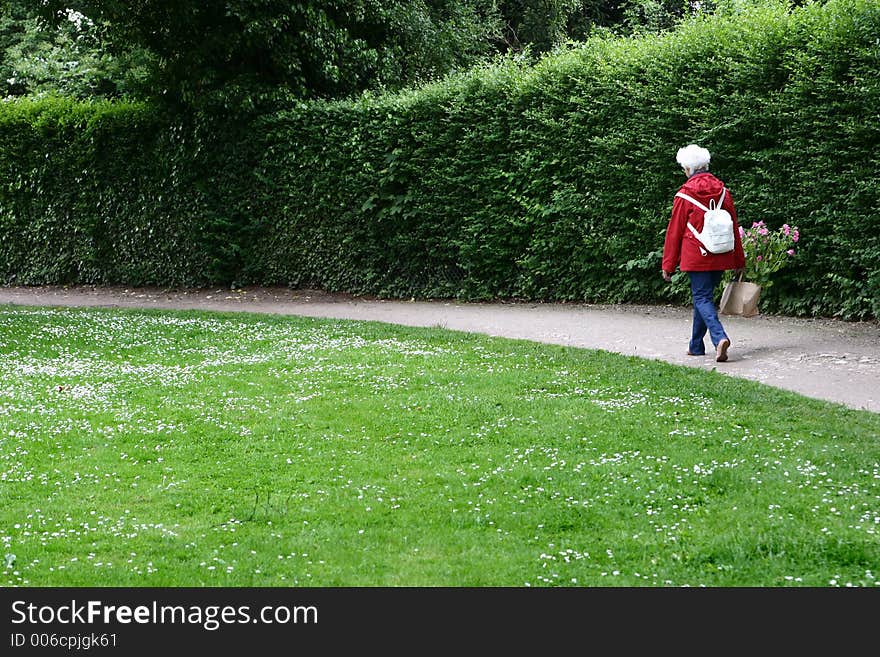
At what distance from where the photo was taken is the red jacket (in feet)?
32.0

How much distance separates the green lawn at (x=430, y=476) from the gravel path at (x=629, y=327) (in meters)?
0.67

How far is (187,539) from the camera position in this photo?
16.3 ft

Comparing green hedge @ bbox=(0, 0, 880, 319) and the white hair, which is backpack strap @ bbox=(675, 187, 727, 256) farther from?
green hedge @ bbox=(0, 0, 880, 319)

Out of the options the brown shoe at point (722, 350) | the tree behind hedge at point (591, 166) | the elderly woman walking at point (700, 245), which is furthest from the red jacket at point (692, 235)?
the tree behind hedge at point (591, 166)

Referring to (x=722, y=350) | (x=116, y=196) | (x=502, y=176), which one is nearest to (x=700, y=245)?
(x=722, y=350)

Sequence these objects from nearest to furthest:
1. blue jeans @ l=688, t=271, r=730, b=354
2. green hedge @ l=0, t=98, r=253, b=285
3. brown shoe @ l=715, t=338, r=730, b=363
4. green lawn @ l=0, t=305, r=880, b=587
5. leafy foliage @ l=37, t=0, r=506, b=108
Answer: green lawn @ l=0, t=305, r=880, b=587
brown shoe @ l=715, t=338, r=730, b=363
blue jeans @ l=688, t=271, r=730, b=354
leafy foliage @ l=37, t=0, r=506, b=108
green hedge @ l=0, t=98, r=253, b=285

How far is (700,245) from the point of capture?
976 cm

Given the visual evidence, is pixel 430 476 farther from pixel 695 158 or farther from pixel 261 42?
Answer: pixel 261 42

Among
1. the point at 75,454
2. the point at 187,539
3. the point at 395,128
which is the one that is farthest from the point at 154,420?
the point at 395,128

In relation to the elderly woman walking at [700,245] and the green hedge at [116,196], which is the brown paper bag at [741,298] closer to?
the elderly woman walking at [700,245]

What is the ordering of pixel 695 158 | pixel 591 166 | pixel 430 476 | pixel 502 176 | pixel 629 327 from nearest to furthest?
pixel 430 476
pixel 695 158
pixel 629 327
pixel 591 166
pixel 502 176

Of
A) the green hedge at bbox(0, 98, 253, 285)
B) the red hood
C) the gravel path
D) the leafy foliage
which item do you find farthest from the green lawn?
the green hedge at bbox(0, 98, 253, 285)

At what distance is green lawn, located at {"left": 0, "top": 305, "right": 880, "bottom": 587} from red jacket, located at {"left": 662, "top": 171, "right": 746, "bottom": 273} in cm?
108

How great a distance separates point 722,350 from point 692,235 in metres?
1.12
